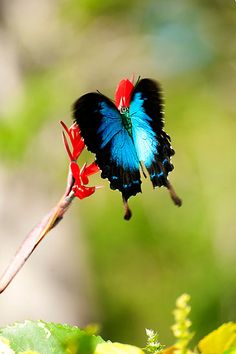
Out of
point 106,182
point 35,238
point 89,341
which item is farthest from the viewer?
point 106,182

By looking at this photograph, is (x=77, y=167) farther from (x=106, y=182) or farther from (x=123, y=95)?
(x=106, y=182)

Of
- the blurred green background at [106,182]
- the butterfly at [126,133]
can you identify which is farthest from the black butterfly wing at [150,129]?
the blurred green background at [106,182]

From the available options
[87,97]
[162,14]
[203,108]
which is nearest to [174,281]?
[203,108]

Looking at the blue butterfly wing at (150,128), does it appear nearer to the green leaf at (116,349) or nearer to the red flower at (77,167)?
the red flower at (77,167)

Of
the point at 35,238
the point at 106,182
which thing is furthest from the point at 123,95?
the point at 106,182

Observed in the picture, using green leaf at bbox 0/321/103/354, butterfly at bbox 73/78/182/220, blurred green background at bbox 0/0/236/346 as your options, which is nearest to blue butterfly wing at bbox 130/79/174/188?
butterfly at bbox 73/78/182/220

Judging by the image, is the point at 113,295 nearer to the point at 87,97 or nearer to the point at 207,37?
the point at 207,37
